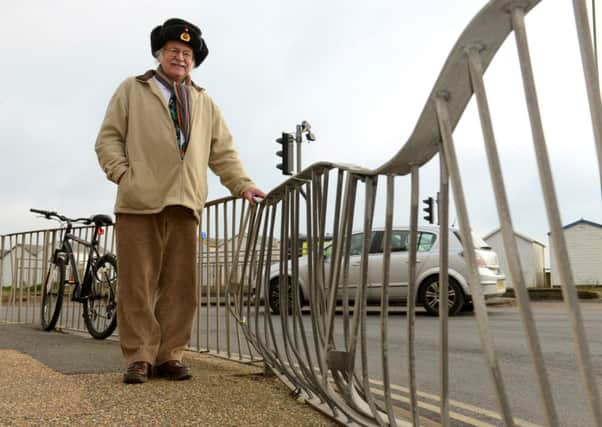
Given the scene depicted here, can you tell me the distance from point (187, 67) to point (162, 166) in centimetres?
65

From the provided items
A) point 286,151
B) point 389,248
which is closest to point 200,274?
point 389,248

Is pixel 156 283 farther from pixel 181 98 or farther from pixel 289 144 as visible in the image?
pixel 289 144

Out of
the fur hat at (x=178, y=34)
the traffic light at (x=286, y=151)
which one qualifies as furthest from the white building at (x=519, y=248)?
the traffic light at (x=286, y=151)

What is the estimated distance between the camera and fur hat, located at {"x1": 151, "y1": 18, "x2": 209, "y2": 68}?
3823mm

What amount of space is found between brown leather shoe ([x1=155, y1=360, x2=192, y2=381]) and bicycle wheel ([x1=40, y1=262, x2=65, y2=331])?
367cm

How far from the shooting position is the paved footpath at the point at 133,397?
8.80ft

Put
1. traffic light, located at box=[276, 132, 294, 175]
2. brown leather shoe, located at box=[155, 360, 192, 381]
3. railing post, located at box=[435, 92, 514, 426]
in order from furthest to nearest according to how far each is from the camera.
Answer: traffic light, located at box=[276, 132, 294, 175] < brown leather shoe, located at box=[155, 360, 192, 381] < railing post, located at box=[435, 92, 514, 426]

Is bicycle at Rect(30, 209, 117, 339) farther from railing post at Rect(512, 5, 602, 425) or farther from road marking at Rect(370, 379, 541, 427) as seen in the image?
railing post at Rect(512, 5, 602, 425)

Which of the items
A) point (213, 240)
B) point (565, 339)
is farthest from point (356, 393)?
point (565, 339)

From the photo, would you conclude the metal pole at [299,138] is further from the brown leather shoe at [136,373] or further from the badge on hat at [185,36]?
the brown leather shoe at [136,373]

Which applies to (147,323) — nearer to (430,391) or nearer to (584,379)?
(430,391)

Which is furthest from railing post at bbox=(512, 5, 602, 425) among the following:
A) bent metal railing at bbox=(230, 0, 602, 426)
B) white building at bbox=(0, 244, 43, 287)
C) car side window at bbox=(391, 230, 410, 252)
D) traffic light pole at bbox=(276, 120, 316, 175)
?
traffic light pole at bbox=(276, 120, 316, 175)

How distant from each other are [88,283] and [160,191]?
3.34 metres

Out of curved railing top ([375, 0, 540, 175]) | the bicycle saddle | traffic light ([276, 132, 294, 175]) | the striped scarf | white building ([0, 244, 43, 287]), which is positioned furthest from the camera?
traffic light ([276, 132, 294, 175])
